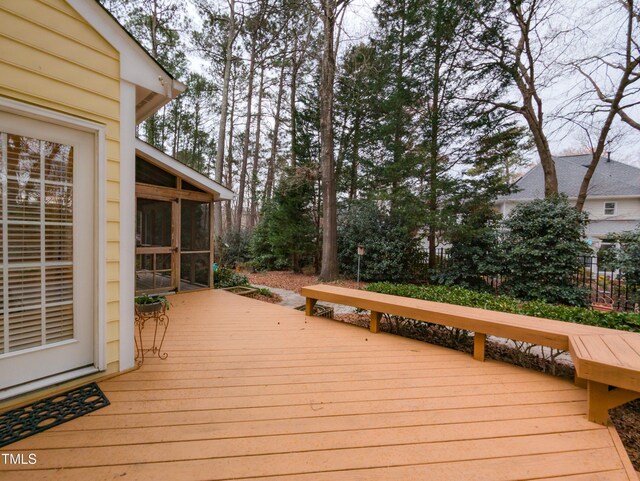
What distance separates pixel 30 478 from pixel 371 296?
2953 mm

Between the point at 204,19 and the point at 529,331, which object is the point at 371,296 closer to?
the point at 529,331

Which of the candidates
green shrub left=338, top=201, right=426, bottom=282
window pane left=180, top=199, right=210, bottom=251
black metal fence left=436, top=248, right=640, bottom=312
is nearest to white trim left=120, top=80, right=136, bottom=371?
window pane left=180, top=199, right=210, bottom=251

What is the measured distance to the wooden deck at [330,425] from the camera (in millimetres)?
1338

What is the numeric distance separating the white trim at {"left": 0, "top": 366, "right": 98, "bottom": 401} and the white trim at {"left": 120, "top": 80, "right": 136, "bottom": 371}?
23 cm

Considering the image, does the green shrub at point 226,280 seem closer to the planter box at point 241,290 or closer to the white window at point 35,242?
the planter box at point 241,290

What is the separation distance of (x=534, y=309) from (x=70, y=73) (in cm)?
481

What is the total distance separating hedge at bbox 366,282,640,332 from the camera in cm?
284

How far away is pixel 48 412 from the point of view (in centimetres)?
170

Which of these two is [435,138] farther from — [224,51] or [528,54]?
[224,51]

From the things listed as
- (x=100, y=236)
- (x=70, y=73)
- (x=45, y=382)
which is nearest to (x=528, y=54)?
(x=70, y=73)

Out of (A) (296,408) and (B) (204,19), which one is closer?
(A) (296,408)

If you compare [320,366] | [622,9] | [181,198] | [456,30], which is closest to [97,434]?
[320,366]

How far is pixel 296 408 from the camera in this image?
1830 mm

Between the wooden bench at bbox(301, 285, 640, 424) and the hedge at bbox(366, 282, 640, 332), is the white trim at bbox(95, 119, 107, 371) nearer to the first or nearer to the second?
the wooden bench at bbox(301, 285, 640, 424)
